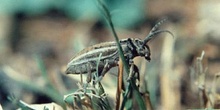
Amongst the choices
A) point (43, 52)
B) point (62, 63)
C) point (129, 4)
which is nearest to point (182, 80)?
point (62, 63)

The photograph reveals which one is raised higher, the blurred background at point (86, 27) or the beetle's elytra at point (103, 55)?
the blurred background at point (86, 27)

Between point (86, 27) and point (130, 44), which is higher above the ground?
point (86, 27)

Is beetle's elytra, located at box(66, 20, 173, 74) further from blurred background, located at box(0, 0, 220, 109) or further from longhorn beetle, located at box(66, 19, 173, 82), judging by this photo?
blurred background, located at box(0, 0, 220, 109)

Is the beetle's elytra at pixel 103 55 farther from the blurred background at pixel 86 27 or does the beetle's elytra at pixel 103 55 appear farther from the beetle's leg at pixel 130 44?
the blurred background at pixel 86 27

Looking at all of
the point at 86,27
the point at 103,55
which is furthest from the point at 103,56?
the point at 86,27

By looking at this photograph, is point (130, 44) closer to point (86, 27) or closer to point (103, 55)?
point (103, 55)

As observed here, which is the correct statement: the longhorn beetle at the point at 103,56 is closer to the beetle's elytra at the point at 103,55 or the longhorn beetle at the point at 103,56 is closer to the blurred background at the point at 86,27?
the beetle's elytra at the point at 103,55

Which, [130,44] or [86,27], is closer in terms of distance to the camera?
[130,44]

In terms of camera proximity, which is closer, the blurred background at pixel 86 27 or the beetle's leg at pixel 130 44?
the beetle's leg at pixel 130 44

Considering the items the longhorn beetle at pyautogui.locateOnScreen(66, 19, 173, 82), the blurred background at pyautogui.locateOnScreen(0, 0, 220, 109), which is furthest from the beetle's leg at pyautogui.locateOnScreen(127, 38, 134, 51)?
the blurred background at pyautogui.locateOnScreen(0, 0, 220, 109)

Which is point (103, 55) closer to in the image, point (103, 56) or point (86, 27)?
point (103, 56)

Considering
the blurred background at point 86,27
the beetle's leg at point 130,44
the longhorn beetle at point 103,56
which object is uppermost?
the blurred background at point 86,27

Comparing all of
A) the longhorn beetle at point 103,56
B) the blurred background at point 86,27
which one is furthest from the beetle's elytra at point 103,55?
the blurred background at point 86,27
